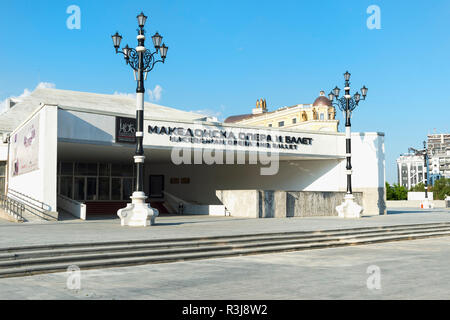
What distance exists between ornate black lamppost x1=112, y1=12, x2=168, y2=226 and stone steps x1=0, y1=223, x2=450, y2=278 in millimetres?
4797

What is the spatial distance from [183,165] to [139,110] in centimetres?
2310

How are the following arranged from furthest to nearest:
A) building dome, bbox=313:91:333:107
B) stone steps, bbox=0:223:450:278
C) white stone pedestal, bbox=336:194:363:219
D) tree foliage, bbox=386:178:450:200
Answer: building dome, bbox=313:91:333:107 < tree foliage, bbox=386:178:450:200 < white stone pedestal, bbox=336:194:363:219 < stone steps, bbox=0:223:450:278

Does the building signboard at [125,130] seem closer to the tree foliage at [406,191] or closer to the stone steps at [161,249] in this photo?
the stone steps at [161,249]

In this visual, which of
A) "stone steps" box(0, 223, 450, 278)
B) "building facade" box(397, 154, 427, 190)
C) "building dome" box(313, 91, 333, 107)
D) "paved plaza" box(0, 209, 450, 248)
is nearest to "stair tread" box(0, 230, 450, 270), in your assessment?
"stone steps" box(0, 223, 450, 278)

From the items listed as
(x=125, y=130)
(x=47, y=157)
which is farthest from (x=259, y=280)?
(x=125, y=130)

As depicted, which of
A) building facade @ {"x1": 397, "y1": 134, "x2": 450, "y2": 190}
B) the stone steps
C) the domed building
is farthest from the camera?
building facade @ {"x1": 397, "y1": 134, "x2": 450, "y2": 190}

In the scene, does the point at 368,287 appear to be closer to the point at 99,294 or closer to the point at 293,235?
the point at 99,294

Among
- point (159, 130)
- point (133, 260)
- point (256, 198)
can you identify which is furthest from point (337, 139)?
point (133, 260)

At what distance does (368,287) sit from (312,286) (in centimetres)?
→ 94

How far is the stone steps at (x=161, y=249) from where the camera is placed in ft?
33.2

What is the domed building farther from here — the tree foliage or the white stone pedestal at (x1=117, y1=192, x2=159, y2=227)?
the white stone pedestal at (x1=117, y1=192, x2=159, y2=227)

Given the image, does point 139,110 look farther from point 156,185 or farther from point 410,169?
point 410,169

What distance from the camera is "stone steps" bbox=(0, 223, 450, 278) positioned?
10.1 meters

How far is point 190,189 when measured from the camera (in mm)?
41125
